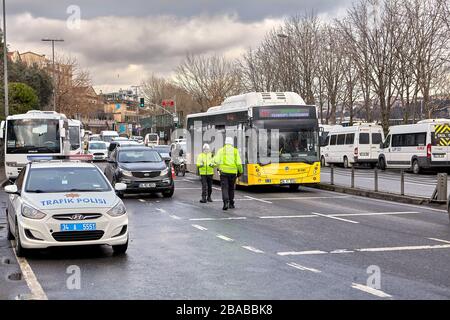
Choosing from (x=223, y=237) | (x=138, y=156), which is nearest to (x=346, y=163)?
(x=138, y=156)

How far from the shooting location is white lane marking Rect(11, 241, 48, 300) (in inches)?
295

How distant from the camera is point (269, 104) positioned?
22.7 metres

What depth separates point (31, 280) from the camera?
8359 mm

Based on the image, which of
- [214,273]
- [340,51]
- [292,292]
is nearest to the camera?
[292,292]

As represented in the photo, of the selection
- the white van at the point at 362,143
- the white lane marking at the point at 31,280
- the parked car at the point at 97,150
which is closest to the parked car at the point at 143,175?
the white lane marking at the point at 31,280

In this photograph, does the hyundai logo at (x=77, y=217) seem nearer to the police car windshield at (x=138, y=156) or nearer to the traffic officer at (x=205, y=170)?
the traffic officer at (x=205, y=170)

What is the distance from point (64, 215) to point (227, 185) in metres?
7.67

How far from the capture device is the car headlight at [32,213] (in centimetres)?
971

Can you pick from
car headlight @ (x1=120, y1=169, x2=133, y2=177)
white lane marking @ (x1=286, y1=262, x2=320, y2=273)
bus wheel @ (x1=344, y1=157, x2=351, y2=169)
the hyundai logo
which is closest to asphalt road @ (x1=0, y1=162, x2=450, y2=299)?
white lane marking @ (x1=286, y1=262, x2=320, y2=273)

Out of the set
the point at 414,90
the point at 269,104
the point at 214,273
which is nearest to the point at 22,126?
the point at 269,104

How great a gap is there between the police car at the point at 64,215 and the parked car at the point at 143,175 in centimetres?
906

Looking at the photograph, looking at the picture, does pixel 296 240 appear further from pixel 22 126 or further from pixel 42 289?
pixel 22 126

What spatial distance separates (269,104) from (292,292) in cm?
1554
